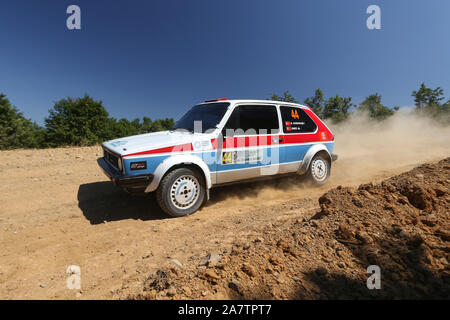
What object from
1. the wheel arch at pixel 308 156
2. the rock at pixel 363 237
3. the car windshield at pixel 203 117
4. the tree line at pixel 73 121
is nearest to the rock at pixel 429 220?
the rock at pixel 363 237

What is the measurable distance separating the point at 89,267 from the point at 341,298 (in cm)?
245

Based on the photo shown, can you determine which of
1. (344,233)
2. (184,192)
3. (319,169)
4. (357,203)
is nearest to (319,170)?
(319,169)

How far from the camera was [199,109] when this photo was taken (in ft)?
15.5

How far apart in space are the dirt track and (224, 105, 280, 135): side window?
1.43 meters

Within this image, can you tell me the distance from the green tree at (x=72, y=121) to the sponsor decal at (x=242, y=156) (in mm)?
19807

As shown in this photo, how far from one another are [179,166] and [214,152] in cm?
64

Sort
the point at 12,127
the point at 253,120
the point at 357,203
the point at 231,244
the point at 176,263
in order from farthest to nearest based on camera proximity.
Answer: the point at 12,127 < the point at 253,120 < the point at 357,203 < the point at 231,244 < the point at 176,263

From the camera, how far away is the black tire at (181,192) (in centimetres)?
352

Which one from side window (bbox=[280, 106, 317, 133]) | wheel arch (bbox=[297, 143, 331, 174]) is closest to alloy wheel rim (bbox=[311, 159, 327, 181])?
wheel arch (bbox=[297, 143, 331, 174])

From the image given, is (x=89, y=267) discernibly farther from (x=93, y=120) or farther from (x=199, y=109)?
(x=93, y=120)

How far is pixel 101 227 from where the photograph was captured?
11.2 ft

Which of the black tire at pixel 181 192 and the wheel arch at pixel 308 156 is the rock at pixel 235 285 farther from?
the wheel arch at pixel 308 156

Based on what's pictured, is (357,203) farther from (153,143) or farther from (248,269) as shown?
(153,143)
